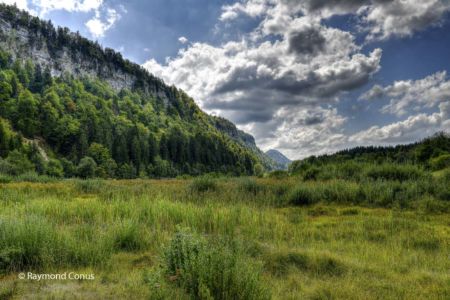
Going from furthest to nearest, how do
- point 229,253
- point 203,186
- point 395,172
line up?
point 203,186 → point 395,172 → point 229,253

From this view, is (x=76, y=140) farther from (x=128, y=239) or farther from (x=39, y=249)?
(x=39, y=249)

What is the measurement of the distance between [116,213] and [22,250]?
3.90 metres

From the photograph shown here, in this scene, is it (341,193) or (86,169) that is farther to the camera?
(86,169)

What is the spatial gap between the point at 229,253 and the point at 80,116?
115794 millimetres

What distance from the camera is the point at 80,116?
108 metres

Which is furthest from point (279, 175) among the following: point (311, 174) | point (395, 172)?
point (395, 172)

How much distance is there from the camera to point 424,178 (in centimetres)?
1481

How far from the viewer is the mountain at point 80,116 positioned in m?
82.1

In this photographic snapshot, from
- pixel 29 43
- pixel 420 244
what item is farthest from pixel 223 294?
pixel 29 43

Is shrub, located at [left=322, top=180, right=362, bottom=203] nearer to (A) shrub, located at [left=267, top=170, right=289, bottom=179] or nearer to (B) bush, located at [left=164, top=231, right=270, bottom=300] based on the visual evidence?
(A) shrub, located at [left=267, top=170, right=289, bottom=179]

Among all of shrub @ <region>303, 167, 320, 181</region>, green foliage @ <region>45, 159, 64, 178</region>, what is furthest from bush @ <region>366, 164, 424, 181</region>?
green foliage @ <region>45, 159, 64, 178</region>

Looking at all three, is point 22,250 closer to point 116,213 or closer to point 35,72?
point 116,213

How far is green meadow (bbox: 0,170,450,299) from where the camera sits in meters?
3.91

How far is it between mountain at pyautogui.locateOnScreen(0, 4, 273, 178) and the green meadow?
40.8m
